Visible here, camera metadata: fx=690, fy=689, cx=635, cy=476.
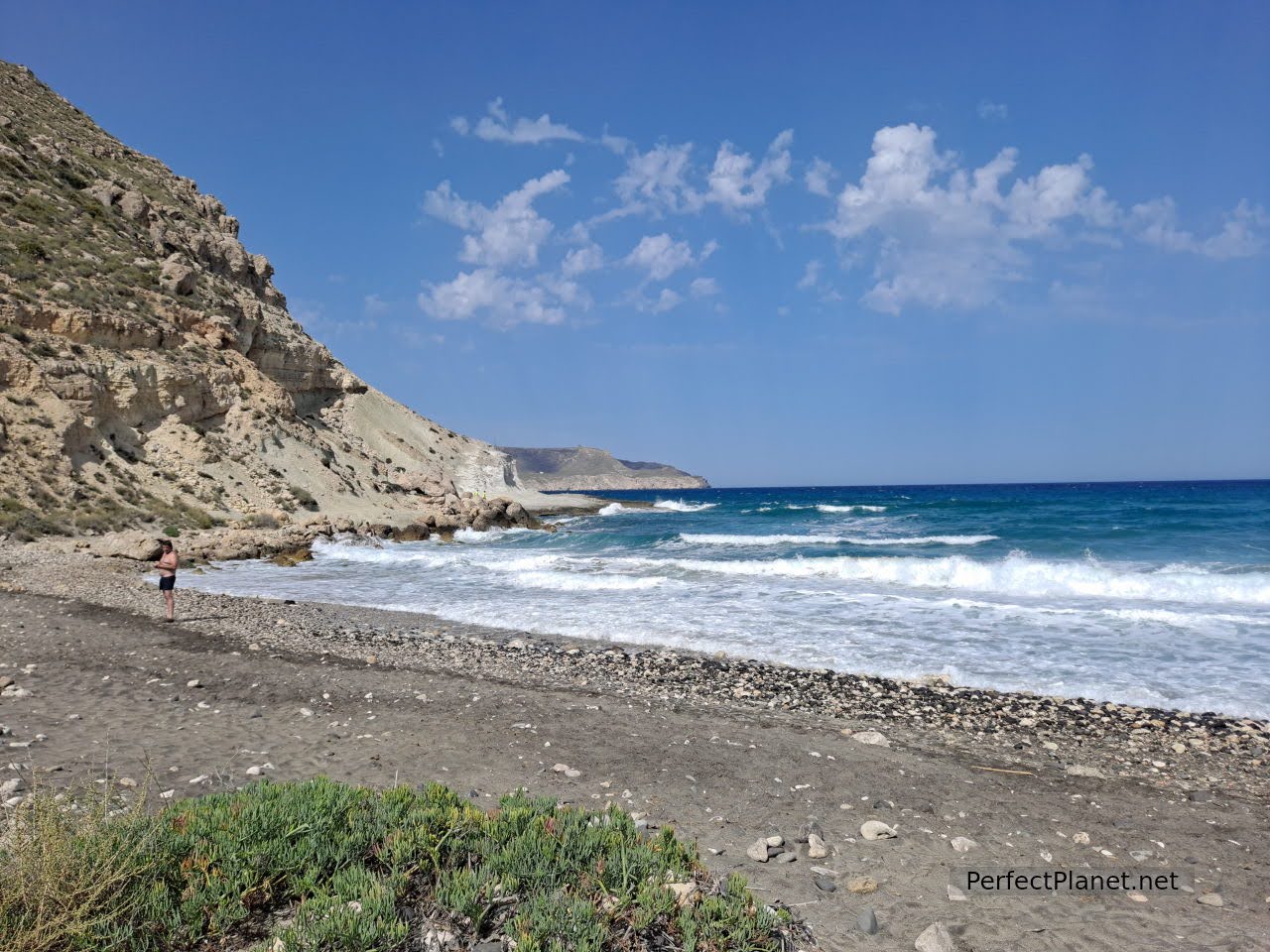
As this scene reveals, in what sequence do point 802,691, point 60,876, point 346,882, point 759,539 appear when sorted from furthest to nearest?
point 759,539, point 802,691, point 346,882, point 60,876

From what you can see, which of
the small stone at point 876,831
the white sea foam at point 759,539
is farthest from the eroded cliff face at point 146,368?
the small stone at point 876,831

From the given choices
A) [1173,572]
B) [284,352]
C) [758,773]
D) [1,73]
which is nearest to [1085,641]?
[758,773]

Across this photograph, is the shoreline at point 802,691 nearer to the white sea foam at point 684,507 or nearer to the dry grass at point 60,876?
the dry grass at point 60,876

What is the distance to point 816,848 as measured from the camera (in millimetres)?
4324

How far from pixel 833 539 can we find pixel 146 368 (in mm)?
29871

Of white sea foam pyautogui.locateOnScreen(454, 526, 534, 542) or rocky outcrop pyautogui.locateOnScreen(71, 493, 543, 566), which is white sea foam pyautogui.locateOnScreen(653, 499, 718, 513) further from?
rocky outcrop pyautogui.locateOnScreen(71, 493, 543, 566)

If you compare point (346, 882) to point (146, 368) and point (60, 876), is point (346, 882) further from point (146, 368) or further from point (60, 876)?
point (146, 368)

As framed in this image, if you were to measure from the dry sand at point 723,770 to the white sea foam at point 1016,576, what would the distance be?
11673 millimetres

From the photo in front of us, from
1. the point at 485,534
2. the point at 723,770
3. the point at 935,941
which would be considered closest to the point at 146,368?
the point at 485,534

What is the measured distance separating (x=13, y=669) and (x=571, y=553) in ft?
63.7

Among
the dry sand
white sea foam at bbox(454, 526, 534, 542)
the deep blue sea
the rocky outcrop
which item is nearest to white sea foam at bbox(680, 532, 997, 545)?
the deep blue sea

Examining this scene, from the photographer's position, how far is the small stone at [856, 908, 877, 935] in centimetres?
347

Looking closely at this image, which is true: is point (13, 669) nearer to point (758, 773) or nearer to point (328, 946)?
point (328, 946)

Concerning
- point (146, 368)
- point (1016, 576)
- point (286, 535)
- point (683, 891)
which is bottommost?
point (1016, 576)
